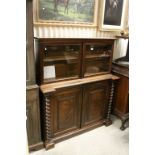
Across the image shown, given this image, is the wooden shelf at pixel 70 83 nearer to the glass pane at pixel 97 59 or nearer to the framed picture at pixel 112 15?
the glass pane at pixel 97 59

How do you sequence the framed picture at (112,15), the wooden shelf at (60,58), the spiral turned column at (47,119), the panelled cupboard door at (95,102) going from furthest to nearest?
the framed picture at (112,15) → the panelled cupboard door at (95,102) → the wooden shelf at (60,58) → the spiral turned column at (47,119)

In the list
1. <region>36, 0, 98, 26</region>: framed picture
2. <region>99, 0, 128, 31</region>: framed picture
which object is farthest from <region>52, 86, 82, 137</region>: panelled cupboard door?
<region>99, 0, 128, 31</region>: framed picture

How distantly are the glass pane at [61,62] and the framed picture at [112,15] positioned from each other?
2.42ft

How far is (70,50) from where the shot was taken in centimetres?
210

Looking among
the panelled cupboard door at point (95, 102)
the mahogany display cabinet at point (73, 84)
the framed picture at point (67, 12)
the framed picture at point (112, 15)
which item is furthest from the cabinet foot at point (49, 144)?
→ the framed picture at point (112, 15)

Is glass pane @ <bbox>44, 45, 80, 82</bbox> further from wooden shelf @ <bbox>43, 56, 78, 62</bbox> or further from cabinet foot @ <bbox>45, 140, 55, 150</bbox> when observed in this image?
cabinet foot @ <bbox>45, 140, 55, 150</bbox>

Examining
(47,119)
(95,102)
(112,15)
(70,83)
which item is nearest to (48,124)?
(47,119)

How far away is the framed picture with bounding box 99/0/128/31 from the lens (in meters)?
2.42

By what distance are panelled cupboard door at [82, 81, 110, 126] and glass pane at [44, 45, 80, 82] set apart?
309 mm

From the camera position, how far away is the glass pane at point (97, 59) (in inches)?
89.2
